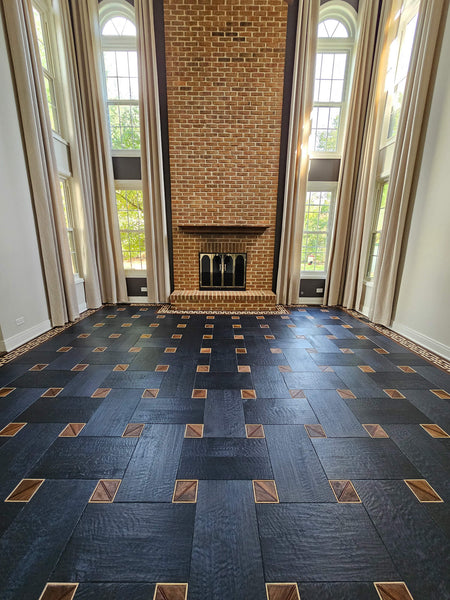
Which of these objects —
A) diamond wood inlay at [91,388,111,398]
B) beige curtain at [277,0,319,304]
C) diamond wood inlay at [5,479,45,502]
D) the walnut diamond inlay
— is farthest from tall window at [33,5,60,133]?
the walnut diamond inlay

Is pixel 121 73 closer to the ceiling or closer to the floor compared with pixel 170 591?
closer to the ceiling

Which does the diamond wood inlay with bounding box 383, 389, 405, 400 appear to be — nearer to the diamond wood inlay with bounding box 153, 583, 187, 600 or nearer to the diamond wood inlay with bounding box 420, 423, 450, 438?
the diamond wood inlay with bounding box 420, 423, 450, 438

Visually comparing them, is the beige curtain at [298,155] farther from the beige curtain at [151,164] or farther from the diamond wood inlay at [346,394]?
the diamond wood inlay at [346,394]

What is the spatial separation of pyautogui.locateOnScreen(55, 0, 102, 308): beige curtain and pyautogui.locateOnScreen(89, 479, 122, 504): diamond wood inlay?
3.37m

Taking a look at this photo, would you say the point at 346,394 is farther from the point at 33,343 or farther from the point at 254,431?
the point at 33,343

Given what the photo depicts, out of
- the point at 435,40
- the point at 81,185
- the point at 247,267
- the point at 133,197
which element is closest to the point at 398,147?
the point at 435,40

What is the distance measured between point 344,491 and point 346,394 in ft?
2.90

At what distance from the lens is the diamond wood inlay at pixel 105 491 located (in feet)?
3.92

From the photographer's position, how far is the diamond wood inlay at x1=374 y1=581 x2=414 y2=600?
2.88ft

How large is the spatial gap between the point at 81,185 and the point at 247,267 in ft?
9.43

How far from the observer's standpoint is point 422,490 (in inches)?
49.8

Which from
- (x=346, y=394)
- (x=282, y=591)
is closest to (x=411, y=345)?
(x=346, y=394)

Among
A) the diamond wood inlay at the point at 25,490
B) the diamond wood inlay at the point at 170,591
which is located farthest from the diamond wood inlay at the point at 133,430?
the diamond wood inlay at the point at 170,591

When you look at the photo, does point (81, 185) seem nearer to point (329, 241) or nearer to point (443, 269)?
point (329, 241)
